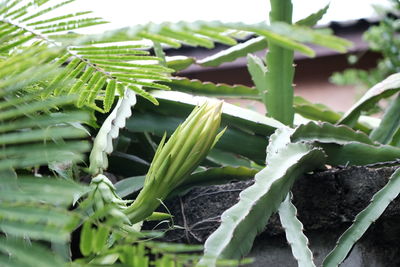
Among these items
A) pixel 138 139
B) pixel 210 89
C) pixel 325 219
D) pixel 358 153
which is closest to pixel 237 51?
pixel 210 89

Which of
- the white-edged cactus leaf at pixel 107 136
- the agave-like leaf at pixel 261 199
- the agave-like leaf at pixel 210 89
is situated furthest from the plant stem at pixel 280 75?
the white-edged cactus leaf at pixel 107 136

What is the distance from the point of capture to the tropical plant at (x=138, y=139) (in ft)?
1.37

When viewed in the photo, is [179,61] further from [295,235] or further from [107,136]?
[295,235]

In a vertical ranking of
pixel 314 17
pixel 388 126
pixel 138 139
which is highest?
pixel 314 17

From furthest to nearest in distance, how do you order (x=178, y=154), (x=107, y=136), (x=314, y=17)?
(x=314, y=17)
(x=107, y=136)
(x=178, y=154)

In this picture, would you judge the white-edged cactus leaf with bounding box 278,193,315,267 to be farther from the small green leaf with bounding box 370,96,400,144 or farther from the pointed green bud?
the small green leaf with bounding box 370,96,400,144

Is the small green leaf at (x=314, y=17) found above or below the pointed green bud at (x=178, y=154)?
below

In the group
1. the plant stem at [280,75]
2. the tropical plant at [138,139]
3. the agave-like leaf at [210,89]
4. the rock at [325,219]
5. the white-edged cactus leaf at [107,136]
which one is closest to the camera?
the tropical plant at [138,139]

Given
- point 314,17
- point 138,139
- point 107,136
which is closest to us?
point 107,136

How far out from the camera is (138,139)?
136 centimetres

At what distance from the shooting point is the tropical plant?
416 millimetres

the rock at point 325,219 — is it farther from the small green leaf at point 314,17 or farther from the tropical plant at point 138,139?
the small green leaf at point 314,17

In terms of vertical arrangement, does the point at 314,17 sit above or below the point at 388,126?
above

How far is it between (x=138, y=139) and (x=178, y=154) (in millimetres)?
537
